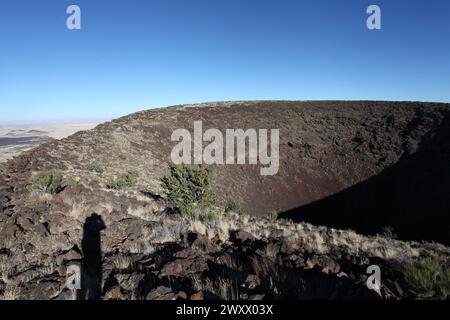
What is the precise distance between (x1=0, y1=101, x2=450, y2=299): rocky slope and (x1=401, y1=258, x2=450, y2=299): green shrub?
0.99 feet

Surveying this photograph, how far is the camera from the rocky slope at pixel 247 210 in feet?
18.7

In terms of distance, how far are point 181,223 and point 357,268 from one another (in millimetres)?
4803

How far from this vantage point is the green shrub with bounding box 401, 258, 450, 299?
15.9ft

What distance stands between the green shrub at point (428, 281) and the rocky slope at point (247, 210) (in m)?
0.30

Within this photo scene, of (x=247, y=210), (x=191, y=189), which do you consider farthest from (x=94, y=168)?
(x=247, y=210)

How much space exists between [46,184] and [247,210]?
14.4 metres

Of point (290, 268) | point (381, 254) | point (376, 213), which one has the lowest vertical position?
point (376, 213)

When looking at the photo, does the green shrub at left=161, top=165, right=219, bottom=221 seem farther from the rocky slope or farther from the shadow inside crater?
the shadow inside crater

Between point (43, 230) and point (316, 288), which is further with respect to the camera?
point (43, 230)

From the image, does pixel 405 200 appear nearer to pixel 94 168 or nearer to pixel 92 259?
pixel 94 168

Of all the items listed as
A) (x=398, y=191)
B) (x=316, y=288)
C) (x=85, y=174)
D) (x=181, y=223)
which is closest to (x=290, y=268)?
(x=316, y=288)

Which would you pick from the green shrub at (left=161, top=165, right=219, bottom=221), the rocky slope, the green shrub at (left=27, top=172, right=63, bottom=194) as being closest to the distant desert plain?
the rocky slope

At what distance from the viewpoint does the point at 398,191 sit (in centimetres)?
2766

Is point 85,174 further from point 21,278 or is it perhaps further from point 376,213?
point 376,213
